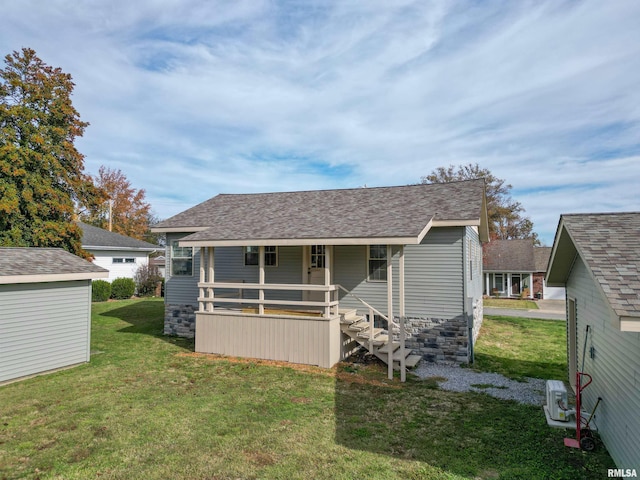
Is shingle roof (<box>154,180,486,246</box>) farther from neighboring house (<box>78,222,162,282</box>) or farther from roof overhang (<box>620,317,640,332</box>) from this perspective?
neighboring house (<box>78,222,162,282</box>)

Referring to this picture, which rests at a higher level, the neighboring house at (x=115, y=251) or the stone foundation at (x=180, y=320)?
the neighboring house at (x=115, y=251)

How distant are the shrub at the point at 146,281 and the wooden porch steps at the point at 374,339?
64.4 feet

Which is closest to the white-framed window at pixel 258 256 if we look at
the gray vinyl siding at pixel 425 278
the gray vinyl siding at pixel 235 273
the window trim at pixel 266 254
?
the window trim at pixel 266 254

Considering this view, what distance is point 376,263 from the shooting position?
10.9 m

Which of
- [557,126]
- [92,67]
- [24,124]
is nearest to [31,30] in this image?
[92,67]

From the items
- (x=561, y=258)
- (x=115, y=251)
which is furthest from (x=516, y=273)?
(x=115, y=251)

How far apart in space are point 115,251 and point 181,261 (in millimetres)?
14537

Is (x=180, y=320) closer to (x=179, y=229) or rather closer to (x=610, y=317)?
(x=179, y=229)

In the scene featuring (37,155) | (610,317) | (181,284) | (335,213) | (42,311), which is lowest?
(42,311)

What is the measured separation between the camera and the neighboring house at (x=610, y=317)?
12.8ft

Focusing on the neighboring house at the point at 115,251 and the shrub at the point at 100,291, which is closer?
the shrub at the point at 100,291

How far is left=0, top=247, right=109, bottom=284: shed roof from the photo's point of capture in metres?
7.90

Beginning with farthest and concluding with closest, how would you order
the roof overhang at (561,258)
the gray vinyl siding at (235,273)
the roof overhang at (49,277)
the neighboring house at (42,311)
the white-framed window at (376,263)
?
the gray vinyl siding at (235,273)
the white-framed window at (376,263)
the neighboring house at (42,311)
the roof overhang at (49,277)
the roof overhang at (561,258)

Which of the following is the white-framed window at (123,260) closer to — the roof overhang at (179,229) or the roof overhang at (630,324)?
the roof overhang at (179,229)
